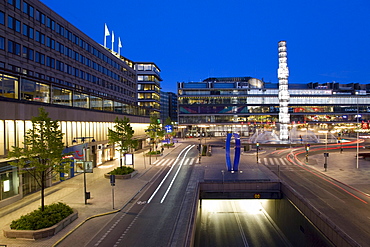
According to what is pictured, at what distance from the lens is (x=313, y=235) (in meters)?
19.1

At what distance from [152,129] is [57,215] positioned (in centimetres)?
4337

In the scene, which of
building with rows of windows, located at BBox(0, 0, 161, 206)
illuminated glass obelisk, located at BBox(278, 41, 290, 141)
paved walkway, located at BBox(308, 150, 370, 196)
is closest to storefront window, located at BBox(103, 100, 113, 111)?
building with rows of windows, located at BBox(0, 0, 161, 206)

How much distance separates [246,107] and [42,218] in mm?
116647

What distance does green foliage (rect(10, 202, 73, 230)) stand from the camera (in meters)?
15.9

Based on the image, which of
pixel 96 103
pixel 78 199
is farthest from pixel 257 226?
pixel 96 103

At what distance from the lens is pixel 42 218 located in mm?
16641

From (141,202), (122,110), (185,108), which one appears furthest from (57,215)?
(185,108)

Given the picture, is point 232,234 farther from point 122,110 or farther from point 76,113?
point 122,110

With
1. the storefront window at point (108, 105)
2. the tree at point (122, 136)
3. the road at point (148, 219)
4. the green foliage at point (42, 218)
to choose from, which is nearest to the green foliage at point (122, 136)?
the tree at point (122, 136)

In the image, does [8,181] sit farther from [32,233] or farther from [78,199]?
[32,233]

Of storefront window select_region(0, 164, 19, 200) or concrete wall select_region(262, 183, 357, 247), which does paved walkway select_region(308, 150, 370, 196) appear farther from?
storefront window select_region(0, 164, 19, 200)

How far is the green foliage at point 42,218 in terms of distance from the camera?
15914 millimetres

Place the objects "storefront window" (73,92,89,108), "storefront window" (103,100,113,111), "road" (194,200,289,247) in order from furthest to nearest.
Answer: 1. "storefront window" (103,100,113,111)
2. "storefront window" (73,92,89,108)
3. "road" (194,200,289,247)

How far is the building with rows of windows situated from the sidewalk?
152 centimetres
